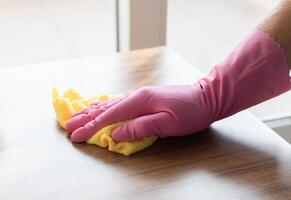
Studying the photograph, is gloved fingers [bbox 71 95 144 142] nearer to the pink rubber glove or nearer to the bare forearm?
the pink rubber glove

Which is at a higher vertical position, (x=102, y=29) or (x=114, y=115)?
(x=114, y=115)

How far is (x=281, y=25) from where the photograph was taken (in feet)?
2.42

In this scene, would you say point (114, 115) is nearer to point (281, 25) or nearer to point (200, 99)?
point (200, 99)

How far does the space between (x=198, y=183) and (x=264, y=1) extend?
912 millimetres

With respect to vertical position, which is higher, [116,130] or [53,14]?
[116,130]

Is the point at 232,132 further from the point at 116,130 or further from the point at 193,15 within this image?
the point at 193,15

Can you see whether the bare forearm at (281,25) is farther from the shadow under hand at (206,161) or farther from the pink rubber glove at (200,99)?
the shadow under hand at (206,161)

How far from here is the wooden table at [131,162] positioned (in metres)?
0.64

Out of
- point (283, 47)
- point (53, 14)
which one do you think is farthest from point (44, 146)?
point (53, 14)

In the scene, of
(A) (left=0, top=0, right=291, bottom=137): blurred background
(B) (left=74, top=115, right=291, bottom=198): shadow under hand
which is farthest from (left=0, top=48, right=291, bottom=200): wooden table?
(A) (left=0, top=0, right=291, bottom=137): blurred background

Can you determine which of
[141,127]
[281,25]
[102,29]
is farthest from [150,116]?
[102,29]

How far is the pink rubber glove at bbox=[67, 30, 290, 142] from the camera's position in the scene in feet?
2.36

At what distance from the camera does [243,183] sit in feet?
2.16

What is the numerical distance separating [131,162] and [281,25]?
0.29 m
